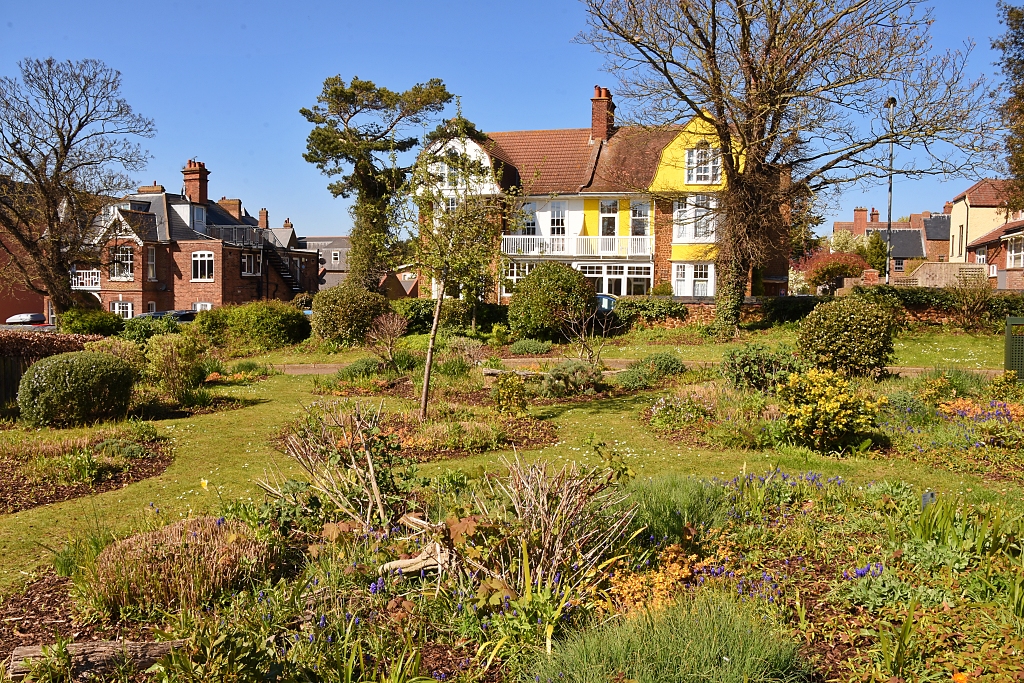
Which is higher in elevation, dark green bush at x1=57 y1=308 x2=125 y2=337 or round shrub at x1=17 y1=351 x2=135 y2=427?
dark green bush at x1=57 y1=308 x2=125 y2=337

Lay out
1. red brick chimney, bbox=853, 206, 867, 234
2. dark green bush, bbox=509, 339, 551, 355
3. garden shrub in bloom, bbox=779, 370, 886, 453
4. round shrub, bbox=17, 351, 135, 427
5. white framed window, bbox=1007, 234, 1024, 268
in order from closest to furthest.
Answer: garden shrub in bloom, bbox=779, 370, 886, 453, round shrub, bbox=17, 351, 135, 427, dark green bush, bbox=509, 339, 551, 355, white framed window, bbox=1007, 234, 1024, 268, red brick chimney, bbox=853, 206, 867, 234

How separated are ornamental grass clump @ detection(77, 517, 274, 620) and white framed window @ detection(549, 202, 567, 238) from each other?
33957 millimetres

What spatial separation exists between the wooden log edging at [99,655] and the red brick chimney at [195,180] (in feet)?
168

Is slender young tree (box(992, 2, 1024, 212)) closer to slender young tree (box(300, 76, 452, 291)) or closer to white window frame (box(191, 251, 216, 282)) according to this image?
slender young tree (box(300, 76, 452, 291))

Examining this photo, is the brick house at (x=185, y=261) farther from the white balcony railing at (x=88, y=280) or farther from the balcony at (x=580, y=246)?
the balcony at (x=580, y=246)

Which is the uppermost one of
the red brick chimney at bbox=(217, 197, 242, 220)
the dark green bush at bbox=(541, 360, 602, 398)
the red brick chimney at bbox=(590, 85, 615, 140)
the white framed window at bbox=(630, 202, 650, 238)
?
the red brick chimney at bbox=(590, 85, 615, 140)

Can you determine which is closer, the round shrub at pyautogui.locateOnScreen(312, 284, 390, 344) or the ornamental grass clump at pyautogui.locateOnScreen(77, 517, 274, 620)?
the ornamental grass clump at pyautogui.locateOnScreen(77, 517, 274, 620)

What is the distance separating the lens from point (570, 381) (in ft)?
45.4

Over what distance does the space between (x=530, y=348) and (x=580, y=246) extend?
16593mm

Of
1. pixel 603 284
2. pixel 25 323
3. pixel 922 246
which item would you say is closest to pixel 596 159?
pixel 603 284

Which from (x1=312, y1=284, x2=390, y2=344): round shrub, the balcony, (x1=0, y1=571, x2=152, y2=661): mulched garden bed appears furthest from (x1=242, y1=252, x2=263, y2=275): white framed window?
(x1=0, y1=571, x2=152, y2=661): mulched garden bed

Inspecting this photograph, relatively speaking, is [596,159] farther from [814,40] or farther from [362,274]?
[814,40]

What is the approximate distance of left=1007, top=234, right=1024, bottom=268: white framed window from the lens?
132 feet

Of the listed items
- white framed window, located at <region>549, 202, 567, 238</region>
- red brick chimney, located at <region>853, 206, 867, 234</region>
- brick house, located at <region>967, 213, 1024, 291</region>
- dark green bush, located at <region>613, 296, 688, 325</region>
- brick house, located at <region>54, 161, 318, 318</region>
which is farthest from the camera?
red brick chimney, located at <region>853, 206, 867, 234</region>
